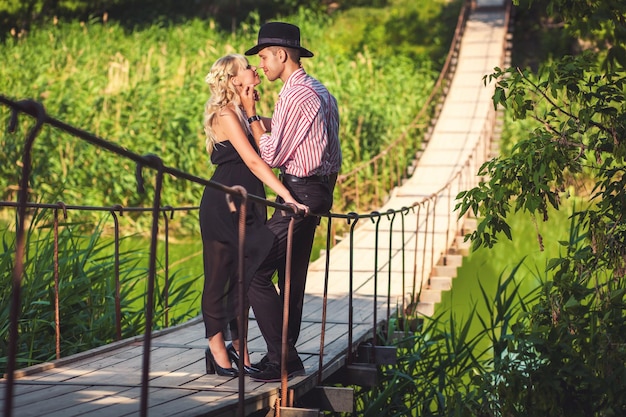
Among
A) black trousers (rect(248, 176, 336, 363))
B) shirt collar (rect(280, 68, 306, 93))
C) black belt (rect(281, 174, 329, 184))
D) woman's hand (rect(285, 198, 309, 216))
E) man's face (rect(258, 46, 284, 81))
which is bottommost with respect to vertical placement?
black trousers (rect(248, 176, 336, 363))

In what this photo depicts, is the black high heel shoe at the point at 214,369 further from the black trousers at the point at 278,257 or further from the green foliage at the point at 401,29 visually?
the green foliage at the point at 401,29

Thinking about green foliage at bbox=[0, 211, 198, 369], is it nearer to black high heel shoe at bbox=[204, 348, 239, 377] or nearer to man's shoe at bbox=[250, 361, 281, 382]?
black high heel shoe at bbox=[204, 348, 239, 377]

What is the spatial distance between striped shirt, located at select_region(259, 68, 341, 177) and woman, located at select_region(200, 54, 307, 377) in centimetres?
9

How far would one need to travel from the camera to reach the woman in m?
4.52

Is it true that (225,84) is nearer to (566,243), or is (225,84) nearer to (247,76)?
(247,76)

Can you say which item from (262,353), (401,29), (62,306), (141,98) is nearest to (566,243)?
(262,353)

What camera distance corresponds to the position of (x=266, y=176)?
14.7ft

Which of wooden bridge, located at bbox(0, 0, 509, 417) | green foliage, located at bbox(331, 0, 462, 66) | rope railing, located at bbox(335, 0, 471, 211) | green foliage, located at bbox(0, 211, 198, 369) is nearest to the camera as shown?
wooden bridge, located at bbox(0, 0, 509, 417)

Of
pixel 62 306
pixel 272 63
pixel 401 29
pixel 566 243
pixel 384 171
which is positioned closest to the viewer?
pixel 272 63

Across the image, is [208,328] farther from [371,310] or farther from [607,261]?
[371,310]

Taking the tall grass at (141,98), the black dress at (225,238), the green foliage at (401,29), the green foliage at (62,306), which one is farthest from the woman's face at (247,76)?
the green foliage at (401,29)

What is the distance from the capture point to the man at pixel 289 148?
4539mm

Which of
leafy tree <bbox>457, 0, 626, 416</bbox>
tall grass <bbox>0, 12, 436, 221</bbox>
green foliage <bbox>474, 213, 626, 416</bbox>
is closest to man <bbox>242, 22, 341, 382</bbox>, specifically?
leafy tree <bbox>457, 0, 626, 416</bbox>

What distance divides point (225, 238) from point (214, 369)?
0.58 metres
